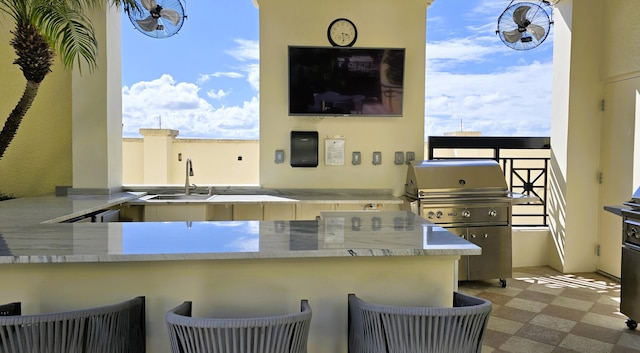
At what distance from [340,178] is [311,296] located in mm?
2443

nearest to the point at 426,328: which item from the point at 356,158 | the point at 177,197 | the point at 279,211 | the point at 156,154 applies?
the point at 279,211

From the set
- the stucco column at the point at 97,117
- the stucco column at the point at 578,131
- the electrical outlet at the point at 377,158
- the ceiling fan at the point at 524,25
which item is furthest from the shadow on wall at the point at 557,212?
the stucco column at the point at 97,117

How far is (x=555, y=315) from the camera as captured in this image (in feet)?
9.95

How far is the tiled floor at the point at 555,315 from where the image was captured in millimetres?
2562

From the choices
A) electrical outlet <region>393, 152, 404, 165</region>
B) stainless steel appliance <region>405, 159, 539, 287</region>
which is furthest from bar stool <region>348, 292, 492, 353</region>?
electrical outlet <region>393, 152, 404, 165</region>

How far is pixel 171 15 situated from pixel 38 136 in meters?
1.82

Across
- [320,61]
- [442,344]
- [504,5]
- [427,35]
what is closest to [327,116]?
[320,61]

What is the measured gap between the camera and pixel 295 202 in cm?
344

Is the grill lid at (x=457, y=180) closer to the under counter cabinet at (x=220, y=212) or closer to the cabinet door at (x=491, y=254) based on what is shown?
the cabinet door at (x=491, y=254)

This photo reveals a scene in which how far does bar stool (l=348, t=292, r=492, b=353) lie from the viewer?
1214 mm

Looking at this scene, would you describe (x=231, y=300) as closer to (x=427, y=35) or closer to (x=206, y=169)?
(x=427, y=35)

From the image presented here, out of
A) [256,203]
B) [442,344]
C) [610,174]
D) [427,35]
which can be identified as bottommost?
[442,344]

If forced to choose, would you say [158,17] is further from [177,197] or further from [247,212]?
[247,212]

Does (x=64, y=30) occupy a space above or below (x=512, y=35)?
below
